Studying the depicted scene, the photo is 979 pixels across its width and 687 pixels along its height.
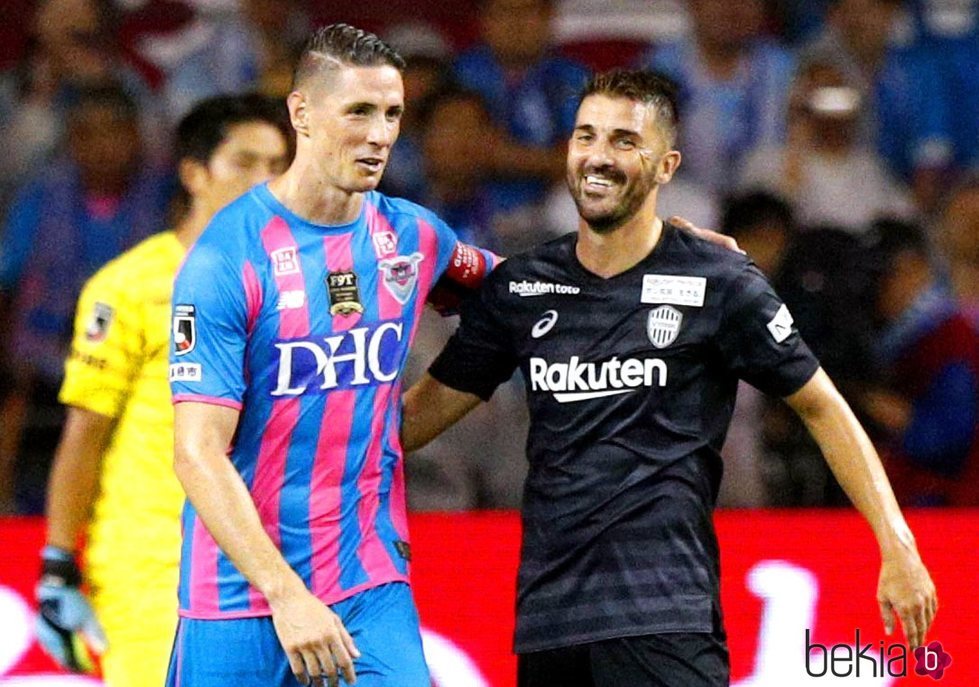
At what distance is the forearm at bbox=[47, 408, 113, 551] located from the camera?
5.07 m

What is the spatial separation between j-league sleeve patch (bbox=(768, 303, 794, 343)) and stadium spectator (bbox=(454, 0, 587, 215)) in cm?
330

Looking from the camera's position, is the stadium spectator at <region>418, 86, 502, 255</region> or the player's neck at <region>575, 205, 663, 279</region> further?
the stadium spectator at <region>418, 86, 502, 255</region>

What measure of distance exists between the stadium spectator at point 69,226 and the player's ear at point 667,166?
10.9 feet

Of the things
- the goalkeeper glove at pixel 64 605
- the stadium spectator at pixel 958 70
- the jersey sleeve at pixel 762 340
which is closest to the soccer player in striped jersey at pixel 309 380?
the jersey sleeve at pixel 762 340

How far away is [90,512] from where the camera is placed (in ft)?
16.9

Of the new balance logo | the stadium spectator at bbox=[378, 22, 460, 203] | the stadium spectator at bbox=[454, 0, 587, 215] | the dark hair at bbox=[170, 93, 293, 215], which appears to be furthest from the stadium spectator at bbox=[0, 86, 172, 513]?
the new balance logo

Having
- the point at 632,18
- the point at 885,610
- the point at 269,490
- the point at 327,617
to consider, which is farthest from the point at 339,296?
the point at 632,18

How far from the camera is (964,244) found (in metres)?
7.24

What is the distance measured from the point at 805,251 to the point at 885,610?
9.63 ft

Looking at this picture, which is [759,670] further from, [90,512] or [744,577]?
[90,512]

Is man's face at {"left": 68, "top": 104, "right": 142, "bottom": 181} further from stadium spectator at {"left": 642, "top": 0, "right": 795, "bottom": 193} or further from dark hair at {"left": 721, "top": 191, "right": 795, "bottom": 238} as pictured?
dark hair at {"left": 721, "top": 191, "right": 795, "bottom": 238}

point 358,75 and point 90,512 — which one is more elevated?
point 358,75

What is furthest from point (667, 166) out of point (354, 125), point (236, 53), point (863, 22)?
point (236, 53)

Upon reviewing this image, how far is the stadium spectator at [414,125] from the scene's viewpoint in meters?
7.45
